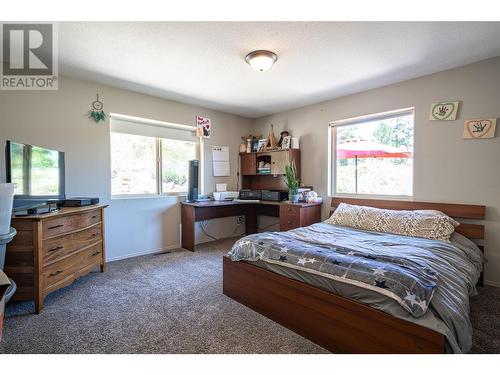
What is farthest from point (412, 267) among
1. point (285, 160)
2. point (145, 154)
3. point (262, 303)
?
point (145, 154)

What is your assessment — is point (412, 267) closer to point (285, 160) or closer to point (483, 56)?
point (483, 56)

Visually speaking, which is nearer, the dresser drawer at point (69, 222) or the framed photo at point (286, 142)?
the dresser drawer at point (69, 222)

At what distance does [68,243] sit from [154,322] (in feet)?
3.91

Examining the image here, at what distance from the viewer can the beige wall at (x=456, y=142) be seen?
248 cm

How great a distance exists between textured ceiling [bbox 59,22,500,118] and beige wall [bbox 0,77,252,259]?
273 millimetres

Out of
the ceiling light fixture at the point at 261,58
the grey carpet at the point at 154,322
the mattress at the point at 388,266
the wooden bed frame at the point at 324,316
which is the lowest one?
the grey carpet at the point at 154,322

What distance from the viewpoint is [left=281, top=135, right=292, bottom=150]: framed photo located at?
13.2 feet

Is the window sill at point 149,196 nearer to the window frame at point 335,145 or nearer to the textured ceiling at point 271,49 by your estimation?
the textured ceiling at point 271,49

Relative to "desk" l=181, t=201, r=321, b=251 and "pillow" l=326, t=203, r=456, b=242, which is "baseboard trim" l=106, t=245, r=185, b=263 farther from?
"pillow" l=326, t=203, r=456, b=242

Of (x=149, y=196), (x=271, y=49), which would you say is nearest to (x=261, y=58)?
(x=271, y=49)

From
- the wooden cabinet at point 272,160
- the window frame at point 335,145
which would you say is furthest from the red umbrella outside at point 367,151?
the wooden cabinet at point 272,160

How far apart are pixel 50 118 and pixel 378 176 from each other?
4138 millimetres

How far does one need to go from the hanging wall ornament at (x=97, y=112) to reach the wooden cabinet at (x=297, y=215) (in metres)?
2.68

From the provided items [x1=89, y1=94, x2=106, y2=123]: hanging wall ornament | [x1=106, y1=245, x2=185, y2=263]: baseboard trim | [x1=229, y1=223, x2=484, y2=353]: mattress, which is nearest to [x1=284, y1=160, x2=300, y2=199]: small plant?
[x1=229, y1=223, x2=484, y2=353]: mattress
